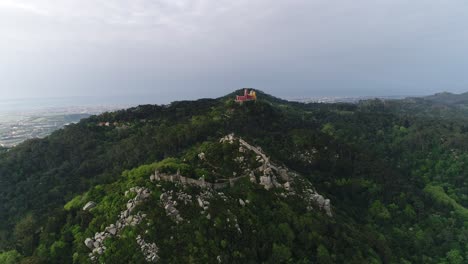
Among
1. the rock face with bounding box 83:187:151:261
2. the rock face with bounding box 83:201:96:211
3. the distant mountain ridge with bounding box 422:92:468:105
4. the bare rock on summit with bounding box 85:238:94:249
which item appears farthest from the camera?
the distant mountain ridge with bounding box 422:92:468:105

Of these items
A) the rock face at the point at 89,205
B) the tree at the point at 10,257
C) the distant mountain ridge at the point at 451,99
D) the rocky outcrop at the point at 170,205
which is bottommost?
the tree at the point at 10,257

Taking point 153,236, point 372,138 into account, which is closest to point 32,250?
point 153,236

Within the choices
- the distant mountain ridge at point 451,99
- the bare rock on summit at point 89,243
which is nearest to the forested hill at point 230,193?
the bare rock on summit at point 89,243

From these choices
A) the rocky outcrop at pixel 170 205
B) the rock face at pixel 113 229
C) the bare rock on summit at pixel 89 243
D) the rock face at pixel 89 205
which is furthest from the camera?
the rock face at pixel 89 205

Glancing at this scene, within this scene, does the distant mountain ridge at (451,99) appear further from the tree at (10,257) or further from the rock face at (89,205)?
the tree at (10,257)

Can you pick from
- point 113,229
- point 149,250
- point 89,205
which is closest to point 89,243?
point 113,229

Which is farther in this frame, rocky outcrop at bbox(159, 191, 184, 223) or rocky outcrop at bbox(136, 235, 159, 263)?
rocky outcrop at bbox(159, 191, 184, 223)

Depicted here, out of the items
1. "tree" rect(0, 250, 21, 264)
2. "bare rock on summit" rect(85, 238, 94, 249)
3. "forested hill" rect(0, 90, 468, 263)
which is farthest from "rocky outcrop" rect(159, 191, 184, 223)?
"tree" rect(0, 250, 21, 264)

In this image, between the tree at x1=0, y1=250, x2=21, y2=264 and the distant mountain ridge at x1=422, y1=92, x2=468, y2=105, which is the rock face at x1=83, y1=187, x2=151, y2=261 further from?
the distant mountain ridge at x1=422, y1=92, x2=468, y2=105

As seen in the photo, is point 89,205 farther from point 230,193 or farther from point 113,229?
point 230,193

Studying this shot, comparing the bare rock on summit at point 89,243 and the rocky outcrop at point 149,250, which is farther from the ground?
the rocky outcrop at point 149,250
